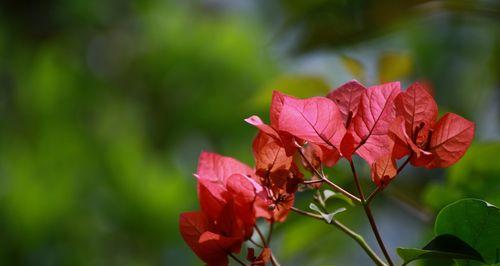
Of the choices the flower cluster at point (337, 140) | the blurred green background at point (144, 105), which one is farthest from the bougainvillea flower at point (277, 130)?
the blurred green background at point (144, 105)

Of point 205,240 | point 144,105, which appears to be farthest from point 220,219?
point 144,105

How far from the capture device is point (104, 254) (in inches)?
64.0

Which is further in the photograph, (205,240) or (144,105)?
(144,105)

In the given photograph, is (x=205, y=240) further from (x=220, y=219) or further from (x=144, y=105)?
(x=144, y=105)

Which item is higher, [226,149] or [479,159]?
[479,159]

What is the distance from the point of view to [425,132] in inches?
13.5

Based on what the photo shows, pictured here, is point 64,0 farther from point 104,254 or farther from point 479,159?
point 479,159

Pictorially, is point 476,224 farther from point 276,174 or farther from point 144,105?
point 144,105

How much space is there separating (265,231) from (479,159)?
0.16 metres

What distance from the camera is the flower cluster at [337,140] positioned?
0.34 metres

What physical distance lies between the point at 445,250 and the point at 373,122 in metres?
0.07

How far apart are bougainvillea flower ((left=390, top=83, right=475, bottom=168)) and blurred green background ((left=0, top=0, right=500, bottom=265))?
1.60 feet

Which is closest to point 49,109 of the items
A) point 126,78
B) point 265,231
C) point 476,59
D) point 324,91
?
point 126,78

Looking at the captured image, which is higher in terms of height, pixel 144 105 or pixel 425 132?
pixel 425 132
